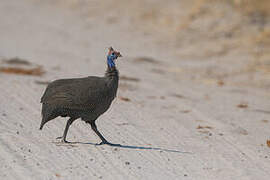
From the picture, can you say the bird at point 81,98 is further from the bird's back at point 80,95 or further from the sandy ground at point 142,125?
the sandy ground at point 142,125

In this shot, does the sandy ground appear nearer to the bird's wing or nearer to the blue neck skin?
the bird's wing

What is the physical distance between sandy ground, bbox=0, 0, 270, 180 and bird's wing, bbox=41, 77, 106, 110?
76 centimetres

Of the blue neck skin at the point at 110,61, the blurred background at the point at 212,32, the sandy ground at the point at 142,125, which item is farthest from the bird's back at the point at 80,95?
the blurred background at the point at 212,32

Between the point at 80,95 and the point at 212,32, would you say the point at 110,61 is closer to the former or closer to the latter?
the point at 80,95

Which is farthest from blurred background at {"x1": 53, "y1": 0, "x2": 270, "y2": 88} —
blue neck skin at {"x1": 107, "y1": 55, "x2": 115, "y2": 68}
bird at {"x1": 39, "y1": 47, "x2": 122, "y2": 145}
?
bird at {"x1": 39, "y1": 47, "x2": 122, "y2": 145}

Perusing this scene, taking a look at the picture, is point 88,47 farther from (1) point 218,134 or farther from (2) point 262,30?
(1) point 218,134

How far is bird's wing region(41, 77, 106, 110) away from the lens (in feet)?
29.8

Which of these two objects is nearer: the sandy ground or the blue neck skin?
the sandy ground

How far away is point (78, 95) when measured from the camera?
912 cm

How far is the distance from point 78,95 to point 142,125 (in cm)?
298

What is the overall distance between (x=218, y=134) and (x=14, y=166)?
4770 mm

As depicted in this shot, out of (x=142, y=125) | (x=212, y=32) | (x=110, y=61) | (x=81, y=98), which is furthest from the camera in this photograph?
(x=212, y=32)

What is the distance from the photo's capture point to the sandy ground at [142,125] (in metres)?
8.56

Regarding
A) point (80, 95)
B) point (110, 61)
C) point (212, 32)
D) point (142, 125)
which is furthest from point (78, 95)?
point (212, 32)
